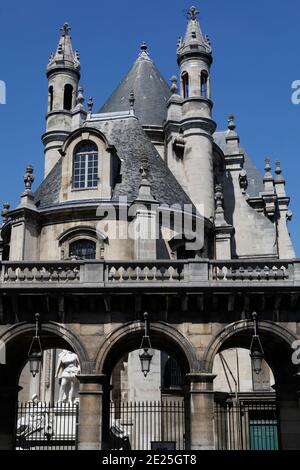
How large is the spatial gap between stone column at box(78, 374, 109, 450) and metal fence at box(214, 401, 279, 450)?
24.6 feet

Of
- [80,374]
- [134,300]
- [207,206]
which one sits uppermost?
[207,206]

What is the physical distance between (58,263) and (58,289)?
1.08 meters

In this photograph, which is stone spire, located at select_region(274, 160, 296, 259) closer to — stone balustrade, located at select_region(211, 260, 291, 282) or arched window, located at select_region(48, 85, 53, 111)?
arched window, located at select_region(48, 85, 53, 111)

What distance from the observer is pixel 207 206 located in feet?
112

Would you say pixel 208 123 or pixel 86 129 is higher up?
pixel 208 123

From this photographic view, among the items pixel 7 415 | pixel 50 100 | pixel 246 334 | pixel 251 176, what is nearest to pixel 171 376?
pixel 246 334

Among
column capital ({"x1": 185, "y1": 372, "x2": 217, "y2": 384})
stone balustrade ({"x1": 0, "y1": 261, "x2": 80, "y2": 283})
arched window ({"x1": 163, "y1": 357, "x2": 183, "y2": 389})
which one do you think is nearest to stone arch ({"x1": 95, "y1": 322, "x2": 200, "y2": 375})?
column capital ({"x1": 185, "y1": 372, "x2": 217, "y2": 384})

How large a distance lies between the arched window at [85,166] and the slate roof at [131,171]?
1.05 m

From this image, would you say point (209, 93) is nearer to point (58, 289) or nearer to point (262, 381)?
point (262, 381)

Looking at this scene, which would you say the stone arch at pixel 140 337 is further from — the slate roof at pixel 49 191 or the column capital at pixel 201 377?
the slate roof at pixel 49 191

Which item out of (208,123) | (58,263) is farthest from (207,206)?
(58,263)

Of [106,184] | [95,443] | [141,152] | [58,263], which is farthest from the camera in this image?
[141,152]

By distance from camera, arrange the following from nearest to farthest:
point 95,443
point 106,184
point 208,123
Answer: point 95,443, point 106,184, point 208,123

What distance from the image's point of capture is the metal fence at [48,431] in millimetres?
23844
